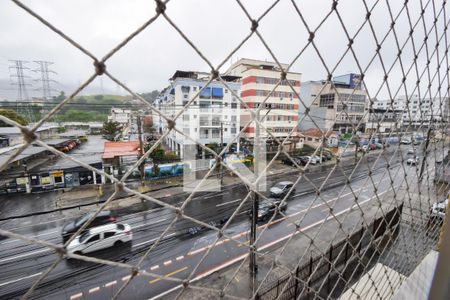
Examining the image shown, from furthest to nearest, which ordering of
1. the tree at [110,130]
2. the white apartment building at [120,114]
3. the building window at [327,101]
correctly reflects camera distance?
the building window at [327,101] < the tree at [110,130] < the white apartment building at [120,114]

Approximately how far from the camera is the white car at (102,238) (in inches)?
123

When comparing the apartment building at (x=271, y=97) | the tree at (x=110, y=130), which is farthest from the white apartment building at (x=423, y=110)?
the tree at (x=110, y=130)

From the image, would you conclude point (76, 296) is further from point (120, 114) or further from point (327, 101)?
point (327, 101)

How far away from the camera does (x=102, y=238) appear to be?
322cm

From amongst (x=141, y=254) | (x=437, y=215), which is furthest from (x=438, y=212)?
(x=141, y=254)

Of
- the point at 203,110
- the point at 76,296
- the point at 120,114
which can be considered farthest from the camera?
the point at 120,114

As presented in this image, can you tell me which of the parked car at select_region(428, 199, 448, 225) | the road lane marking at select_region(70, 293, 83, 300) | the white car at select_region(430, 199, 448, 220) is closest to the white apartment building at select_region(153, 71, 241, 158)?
the road lane marking at select_region(70, 293, 83, 300)

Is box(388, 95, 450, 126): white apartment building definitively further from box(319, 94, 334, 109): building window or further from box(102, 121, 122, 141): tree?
box(319, 94, 334, 109): building window

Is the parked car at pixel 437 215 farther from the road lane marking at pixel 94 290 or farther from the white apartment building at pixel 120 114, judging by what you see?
the white apartment building at pixel 120 114

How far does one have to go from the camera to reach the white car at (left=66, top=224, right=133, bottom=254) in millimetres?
3117

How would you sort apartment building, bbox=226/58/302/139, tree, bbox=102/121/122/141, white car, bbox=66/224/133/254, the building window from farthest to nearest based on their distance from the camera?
the building window, apartment building, bbox=226/58/302/139, tree, bbox=102/121/122/141, white car, bbox=66/224/133/254

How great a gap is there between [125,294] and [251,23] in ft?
10.6

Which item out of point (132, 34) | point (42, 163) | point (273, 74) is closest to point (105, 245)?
point (132, 34)

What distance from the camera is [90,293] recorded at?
104 inches
